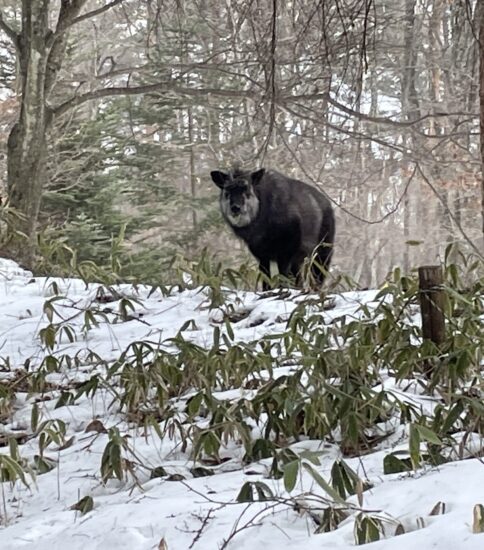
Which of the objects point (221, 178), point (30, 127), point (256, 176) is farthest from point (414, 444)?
point (30, 127)

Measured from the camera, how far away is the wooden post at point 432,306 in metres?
4.07

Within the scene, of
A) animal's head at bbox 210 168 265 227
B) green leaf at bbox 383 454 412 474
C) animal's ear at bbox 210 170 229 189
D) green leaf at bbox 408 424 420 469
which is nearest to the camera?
green leaf at bbox 408 424 420 469

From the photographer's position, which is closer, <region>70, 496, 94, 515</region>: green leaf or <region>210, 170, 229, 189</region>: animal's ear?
<region>70, 496, 94, 515</region>: green leaf

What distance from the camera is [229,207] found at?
880 centimetres

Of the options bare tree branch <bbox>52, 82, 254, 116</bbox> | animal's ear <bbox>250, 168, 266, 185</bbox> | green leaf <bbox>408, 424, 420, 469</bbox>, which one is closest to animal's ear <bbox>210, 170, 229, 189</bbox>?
animal's ear <bbox>250, 168, 266, 185</bbox>

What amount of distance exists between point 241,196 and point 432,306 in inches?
191

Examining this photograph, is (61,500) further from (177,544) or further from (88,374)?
(88,374)

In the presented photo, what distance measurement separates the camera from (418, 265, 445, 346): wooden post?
13.4 feet

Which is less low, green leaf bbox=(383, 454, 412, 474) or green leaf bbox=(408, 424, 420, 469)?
green leaf bbox=(408, 424, 420, 469)

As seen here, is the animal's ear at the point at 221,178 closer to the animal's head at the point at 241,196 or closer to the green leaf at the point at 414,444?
the animal's head at the point at 241,196

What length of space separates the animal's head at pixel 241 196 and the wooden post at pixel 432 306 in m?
4.68

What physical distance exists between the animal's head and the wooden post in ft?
15.4

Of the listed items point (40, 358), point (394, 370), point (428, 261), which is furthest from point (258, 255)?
point (428, 261)

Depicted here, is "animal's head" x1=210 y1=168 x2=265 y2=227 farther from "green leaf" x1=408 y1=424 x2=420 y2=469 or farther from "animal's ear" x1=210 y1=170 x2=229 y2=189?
"green leaf" x1=408 y1=424 x2=420 y2=469
